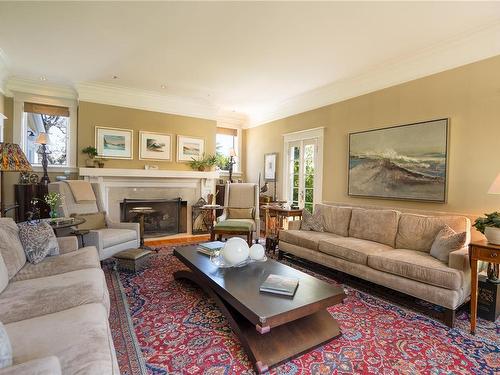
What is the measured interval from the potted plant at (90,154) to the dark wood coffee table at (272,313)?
3593 millimetres

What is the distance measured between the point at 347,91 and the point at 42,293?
4.56 metres

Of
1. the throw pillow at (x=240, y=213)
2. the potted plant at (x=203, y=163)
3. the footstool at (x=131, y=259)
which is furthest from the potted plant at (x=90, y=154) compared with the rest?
the throw pillow at (x=240, y=213)

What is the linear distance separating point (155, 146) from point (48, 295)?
4.00m

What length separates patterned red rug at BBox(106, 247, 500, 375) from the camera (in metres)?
1.76

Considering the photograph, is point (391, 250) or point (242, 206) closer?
point (391, 250)

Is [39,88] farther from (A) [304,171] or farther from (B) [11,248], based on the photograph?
(A) [304,171]

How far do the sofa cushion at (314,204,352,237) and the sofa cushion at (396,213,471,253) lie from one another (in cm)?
71

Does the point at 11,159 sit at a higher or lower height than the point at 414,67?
lower

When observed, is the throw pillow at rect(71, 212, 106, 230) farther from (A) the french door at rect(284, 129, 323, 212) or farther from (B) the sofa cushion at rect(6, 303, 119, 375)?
(A) the french door at rect(284, 129, 323, 212)

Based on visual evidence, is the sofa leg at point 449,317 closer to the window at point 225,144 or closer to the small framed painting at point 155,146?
the small framed painting at point 155,146

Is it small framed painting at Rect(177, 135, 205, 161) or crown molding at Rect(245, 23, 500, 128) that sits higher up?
crown molding at Rect(245, 23, 500, 128)

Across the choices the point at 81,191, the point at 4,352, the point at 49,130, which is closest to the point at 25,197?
the point at 81,191

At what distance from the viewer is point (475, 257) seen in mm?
2244

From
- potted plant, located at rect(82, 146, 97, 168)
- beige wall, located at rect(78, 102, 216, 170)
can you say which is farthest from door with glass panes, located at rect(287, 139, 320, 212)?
potted plant, located at rect(82, 146, 97, 168)
